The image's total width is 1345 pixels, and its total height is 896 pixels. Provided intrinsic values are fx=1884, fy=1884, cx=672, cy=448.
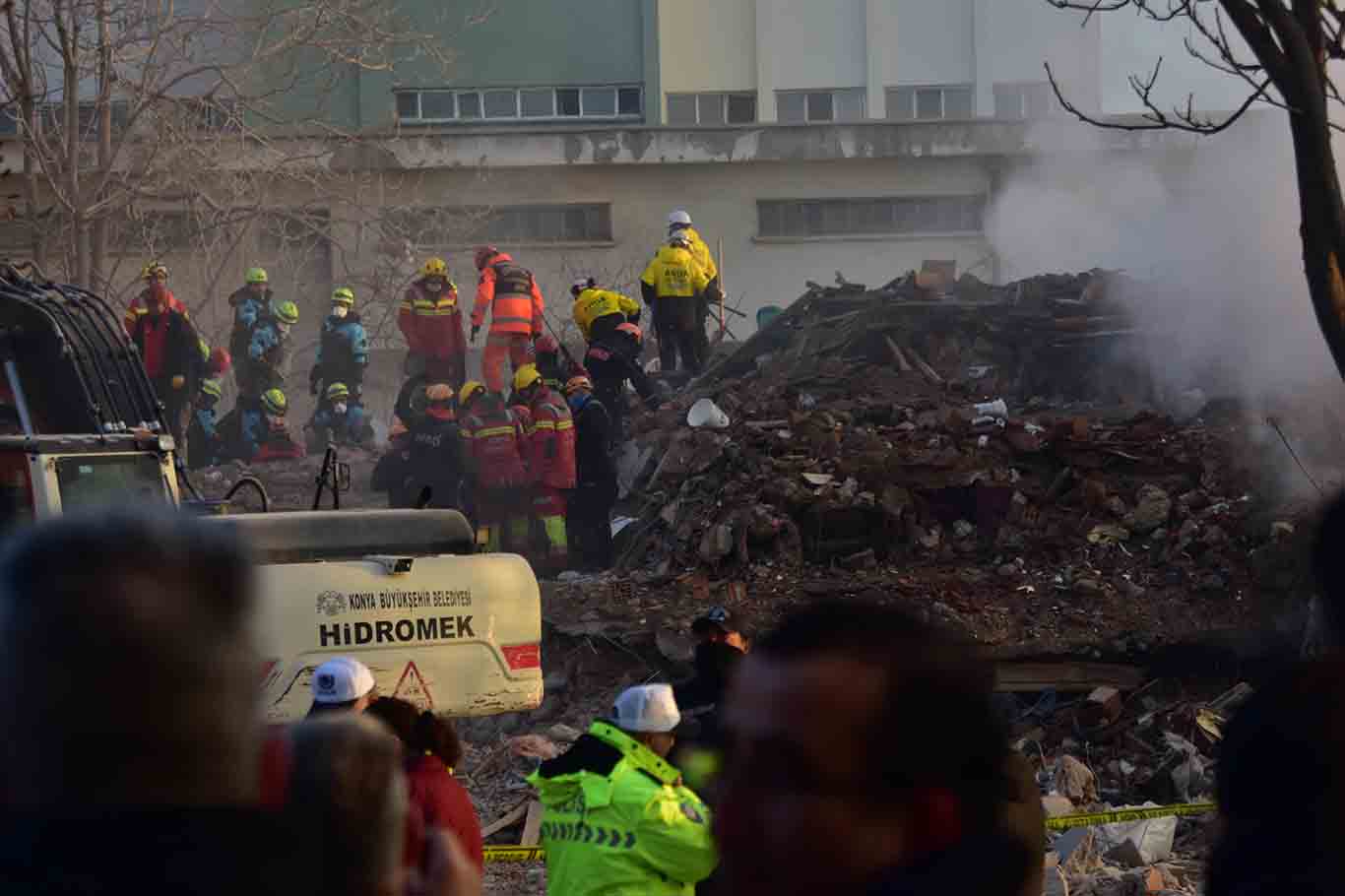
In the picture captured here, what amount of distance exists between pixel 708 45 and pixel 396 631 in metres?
29.1

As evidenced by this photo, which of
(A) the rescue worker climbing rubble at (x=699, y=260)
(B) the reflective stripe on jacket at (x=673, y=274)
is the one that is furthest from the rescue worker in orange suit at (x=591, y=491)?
(A) the rescue worker climbing rubble at (x=699, y=260)

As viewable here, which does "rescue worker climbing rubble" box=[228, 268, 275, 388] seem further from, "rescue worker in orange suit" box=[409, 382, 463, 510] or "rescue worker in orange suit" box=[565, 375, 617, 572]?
"rescue worker in orange suit" box=[565, 375, 617, 572]

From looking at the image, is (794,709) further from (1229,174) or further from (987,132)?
(987,132)

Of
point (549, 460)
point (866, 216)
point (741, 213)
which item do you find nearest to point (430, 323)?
point (549, 460)

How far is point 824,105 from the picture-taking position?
36500 millimetres

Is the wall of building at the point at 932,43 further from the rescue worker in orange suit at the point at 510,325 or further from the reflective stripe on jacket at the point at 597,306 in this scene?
the reflective stripe on jacket at the point at 597,306

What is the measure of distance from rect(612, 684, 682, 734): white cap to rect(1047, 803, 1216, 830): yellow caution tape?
14.2ft

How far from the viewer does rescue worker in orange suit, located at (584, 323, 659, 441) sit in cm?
1664

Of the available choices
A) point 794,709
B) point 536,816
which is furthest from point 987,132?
point 794,709

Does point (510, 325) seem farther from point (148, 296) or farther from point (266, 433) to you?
point (148, 296)

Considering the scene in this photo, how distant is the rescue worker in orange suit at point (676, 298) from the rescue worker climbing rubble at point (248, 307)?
13.8 ft

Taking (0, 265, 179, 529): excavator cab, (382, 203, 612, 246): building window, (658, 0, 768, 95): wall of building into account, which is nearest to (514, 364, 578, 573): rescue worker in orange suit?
(0, 265, 179, 529): excavator cab

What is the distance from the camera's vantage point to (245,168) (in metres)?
20.8

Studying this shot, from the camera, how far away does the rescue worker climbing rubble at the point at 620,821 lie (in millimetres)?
4566
